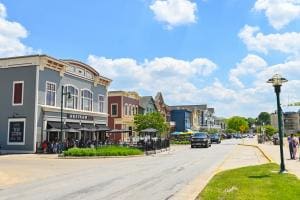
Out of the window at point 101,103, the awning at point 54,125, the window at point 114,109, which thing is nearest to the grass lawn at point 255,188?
the awning at point 54,125

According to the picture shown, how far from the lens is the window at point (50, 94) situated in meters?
41.5

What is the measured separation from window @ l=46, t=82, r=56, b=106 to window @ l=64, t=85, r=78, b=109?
2265mm

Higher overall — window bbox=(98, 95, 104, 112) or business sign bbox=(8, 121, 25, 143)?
window bbox=(98, 95, 104, 112)

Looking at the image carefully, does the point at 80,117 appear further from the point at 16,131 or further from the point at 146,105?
the point at 146,105

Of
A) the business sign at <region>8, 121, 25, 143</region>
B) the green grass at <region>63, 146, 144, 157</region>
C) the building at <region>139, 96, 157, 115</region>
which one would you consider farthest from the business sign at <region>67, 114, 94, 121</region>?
the building at <region>139, 96, 157, 115</region>

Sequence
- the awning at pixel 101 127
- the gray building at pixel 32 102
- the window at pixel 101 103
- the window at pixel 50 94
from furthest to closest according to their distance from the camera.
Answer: the window at pixel 101 103 → the awning at pixel 101 127 → the window at pixel 50 94 → the gray building at pixel 32 102

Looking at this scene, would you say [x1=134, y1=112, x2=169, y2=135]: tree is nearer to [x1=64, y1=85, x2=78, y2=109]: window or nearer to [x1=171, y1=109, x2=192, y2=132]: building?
[x1=64, y1=85, x2=78, y2=109]: window

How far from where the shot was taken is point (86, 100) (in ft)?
163

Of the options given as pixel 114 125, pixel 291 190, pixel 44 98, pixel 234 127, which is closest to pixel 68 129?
pixel 44 98

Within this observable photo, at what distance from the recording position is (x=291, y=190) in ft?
39.6

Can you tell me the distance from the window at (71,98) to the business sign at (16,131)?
602 centimetres

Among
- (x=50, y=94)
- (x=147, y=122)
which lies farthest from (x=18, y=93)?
(x=147, y=122)

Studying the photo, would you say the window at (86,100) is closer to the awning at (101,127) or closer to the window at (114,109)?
the awning at (101,127)

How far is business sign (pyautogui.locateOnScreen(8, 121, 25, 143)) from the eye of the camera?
39.8 m
